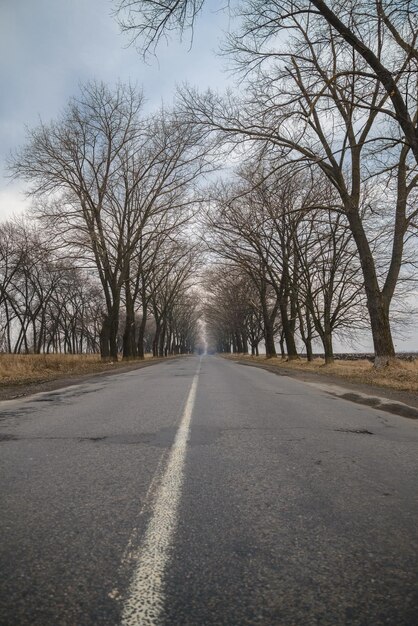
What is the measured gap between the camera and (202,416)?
5.98 metres

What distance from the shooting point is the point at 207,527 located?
236 cm

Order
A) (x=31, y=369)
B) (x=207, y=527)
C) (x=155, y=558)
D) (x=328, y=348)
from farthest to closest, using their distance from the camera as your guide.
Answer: (x=328, y=348)
(x=31, y=369)
(x=207, y=527)
(x=155, y=558)

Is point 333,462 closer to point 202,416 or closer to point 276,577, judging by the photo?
point 276,577

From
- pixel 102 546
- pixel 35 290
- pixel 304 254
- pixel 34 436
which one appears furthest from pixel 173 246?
pixel 102 546

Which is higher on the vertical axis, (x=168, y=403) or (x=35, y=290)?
(x=35, y=290)

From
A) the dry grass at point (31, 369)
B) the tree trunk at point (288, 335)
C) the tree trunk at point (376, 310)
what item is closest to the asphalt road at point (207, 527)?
the dry grass at point (31, 369)

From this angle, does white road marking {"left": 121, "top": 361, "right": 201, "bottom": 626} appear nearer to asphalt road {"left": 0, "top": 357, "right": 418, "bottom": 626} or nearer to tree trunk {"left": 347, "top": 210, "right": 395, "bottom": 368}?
asphalt road {"left": 0, "top": 357, "right": 418, "bottom": 626}

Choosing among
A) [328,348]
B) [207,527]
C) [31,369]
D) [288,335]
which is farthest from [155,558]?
[288,335]

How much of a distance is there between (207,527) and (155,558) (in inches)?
18.6

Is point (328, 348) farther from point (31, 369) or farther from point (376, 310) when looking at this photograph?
point (31, 369)

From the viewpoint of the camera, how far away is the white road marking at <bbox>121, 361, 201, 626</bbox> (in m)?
1.55

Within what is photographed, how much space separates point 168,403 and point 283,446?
337cm

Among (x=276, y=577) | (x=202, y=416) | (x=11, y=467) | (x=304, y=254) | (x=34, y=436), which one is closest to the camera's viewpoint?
(x=276, y=577)

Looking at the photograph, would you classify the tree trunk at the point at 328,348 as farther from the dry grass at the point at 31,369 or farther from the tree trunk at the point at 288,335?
the dry grass at the point at 31,369
